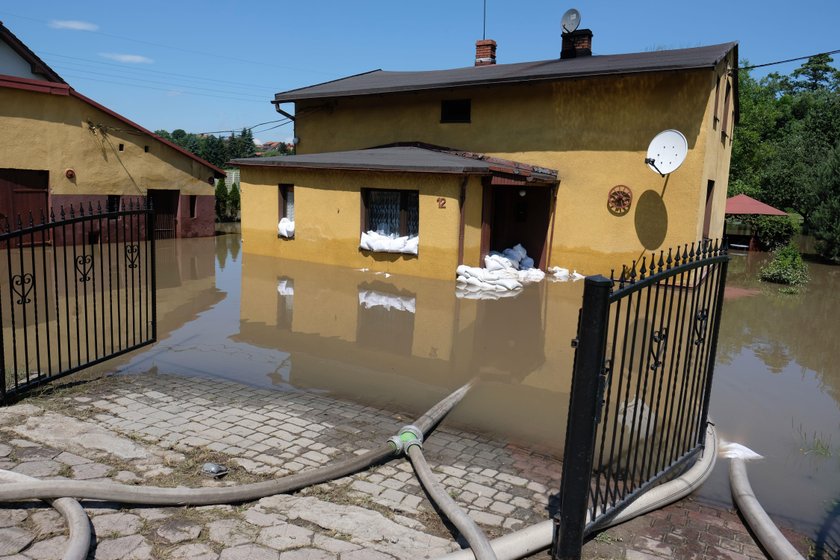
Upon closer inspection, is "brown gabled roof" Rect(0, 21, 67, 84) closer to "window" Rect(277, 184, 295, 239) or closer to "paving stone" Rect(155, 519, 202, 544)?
"window" Rect(277, 184, 295, 239)

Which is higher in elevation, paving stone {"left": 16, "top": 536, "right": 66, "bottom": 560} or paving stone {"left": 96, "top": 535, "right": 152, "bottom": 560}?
paving stone {"left": 16, "top": 536, "right": 66, "bottom": 560}

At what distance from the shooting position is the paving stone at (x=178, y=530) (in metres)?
3.30

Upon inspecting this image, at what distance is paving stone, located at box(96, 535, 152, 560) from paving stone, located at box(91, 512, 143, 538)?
6 cm

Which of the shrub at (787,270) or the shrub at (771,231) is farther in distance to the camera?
the shrub at (771,231)

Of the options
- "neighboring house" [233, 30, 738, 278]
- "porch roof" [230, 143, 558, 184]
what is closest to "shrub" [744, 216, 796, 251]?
"neighboring house" [233, 30, 738, 278]

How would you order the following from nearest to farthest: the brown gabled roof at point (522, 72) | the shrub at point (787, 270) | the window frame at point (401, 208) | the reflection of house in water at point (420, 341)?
the reflection of house in water at point (420, 341)
the brown gabled roof at point (522, 72)
the window frame at point (401, 208)
the shrub at point (787, 270)

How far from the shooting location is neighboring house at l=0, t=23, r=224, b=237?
628 inches

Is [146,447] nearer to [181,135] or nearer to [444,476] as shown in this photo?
[444,476]

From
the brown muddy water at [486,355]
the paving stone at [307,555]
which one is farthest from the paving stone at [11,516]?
the brown muddy water at [486,355]

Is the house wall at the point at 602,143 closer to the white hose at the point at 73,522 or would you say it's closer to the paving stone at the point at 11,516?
the white hose at the point at 73,522

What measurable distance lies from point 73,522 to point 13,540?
1.04ft

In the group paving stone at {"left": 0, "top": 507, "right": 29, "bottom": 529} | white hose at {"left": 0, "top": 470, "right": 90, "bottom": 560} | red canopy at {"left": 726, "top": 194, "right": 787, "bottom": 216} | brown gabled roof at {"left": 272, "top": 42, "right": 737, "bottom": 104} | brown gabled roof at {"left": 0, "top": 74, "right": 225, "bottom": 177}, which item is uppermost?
brown gabled roof at {"left": 272, "top": 42, "right": 737, "bottom": 104}

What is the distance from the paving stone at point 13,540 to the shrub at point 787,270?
52.9 ft

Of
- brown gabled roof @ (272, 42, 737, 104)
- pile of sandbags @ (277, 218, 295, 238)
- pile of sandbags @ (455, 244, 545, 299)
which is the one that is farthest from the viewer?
pile of sandbags @ (277, 218, 295, 238)
